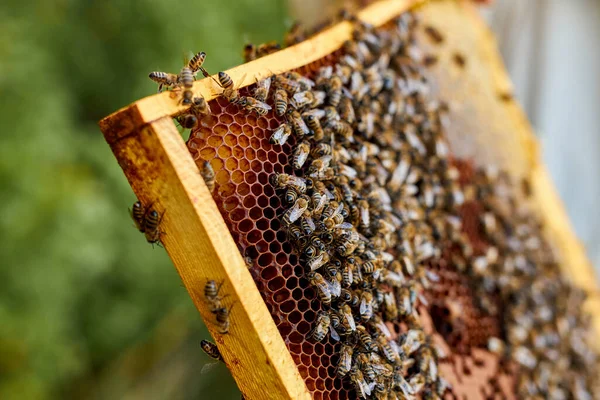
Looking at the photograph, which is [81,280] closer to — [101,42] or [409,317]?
[101,42]

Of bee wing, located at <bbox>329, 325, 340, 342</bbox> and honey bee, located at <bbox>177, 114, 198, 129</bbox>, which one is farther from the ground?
honey bee, located at <bbox>177, 114, 198, 129</bbox>

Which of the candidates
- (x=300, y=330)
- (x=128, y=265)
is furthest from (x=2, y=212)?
(x=300, y=330)

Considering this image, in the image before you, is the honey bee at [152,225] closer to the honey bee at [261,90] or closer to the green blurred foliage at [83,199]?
the honey bee at [261,90]

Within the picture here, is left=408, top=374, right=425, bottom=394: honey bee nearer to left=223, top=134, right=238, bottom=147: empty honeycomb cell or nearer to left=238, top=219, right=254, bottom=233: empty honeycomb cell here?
left=238, top=219, right=254, bottom=233: empty honeycomb cell

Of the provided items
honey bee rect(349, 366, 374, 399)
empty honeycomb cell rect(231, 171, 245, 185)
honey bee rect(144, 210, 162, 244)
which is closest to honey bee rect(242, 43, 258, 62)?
empty honeycomb cell rect(231, 171, 245, 185)

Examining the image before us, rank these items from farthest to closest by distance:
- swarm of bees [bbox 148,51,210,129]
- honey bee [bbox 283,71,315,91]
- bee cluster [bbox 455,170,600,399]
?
bee cluster [bbox 455,170,600,399]
honey bee [bbox 283,71,315,91]
swarm of bees [bbox 148,51,210,129]

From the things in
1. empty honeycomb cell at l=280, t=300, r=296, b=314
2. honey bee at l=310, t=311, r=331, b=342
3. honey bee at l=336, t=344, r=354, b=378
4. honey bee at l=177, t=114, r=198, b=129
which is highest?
honey bee at l=177, t=114, r=198, b=129
